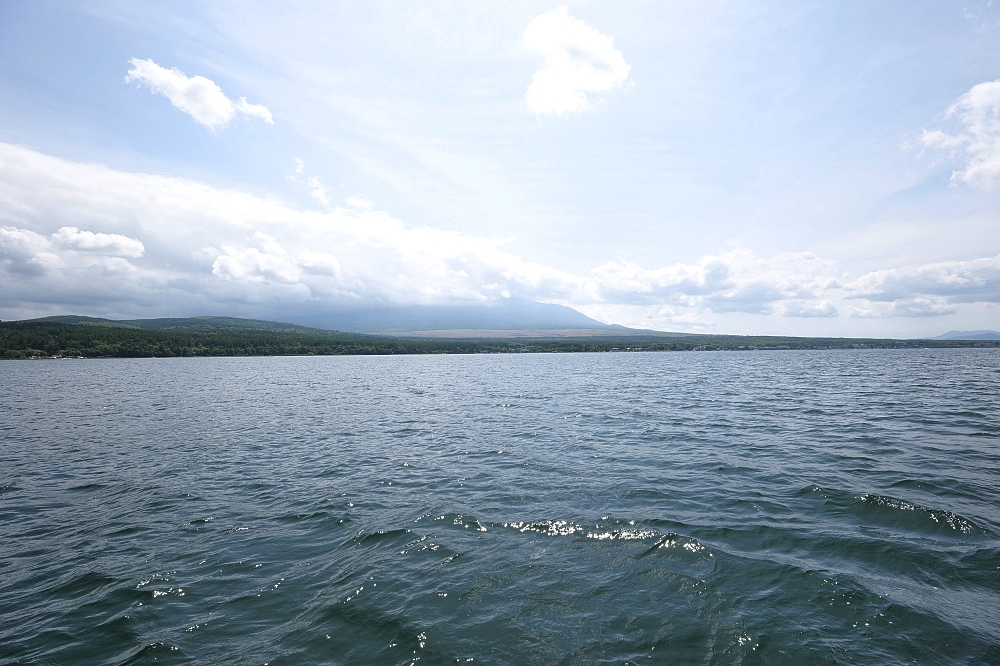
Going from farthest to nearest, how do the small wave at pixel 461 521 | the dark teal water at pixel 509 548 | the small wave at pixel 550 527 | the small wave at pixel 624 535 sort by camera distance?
the small wave at pixel 461 521, the small wave at pixel 550 527, the small wave at pixel 624 535, the dark teal water at pixel 509 548

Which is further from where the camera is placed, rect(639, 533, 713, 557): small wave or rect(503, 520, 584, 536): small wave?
rect(503, 520, 584, 536): small wave

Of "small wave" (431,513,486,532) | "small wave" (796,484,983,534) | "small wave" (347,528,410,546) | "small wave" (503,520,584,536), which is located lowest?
"small wave" (347,528,410,546)

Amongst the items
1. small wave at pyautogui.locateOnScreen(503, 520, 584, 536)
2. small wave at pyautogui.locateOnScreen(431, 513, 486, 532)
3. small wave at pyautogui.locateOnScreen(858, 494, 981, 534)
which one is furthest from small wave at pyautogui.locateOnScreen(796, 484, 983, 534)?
small wave at pyautogui.locateOnScreen(431, 513, 486, 532)

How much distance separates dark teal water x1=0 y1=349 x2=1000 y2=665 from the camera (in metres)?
8.74

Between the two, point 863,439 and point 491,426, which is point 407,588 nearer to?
point 491,426

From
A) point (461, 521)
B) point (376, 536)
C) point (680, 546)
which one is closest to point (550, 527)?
point (461, 521)

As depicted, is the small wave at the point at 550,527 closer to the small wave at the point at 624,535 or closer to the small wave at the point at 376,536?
the small wave at the point at 624,535

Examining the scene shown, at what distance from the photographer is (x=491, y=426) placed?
33312mm

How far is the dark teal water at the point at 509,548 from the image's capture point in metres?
8.74

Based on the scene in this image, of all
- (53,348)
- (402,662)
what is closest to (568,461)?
(402,662)

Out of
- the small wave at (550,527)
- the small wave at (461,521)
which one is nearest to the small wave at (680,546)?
the small wave at (550,527)

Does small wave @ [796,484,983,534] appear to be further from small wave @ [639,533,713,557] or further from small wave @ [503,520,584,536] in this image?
small wave @ [503,520,584,536]

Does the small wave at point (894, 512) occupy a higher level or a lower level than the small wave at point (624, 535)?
higher

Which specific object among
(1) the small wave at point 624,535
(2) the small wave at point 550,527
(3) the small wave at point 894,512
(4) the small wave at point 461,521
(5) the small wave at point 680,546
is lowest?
(4) the small wave at point 461,521
